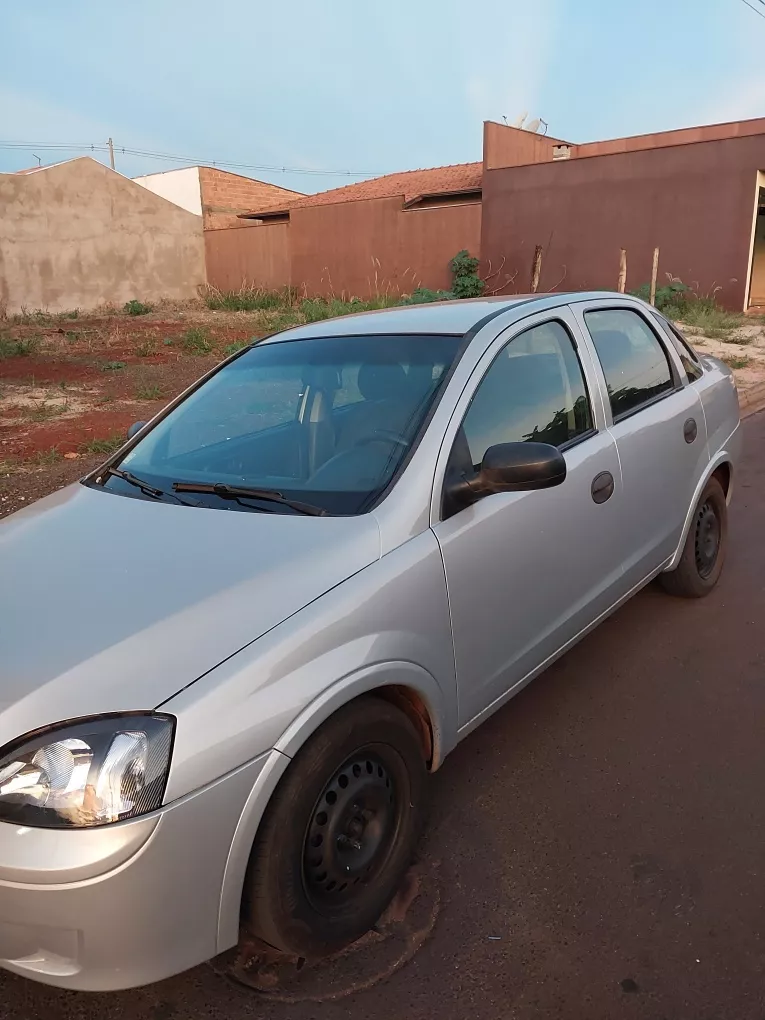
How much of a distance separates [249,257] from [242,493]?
26.4 m

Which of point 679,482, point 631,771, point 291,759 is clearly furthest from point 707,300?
point 291,759

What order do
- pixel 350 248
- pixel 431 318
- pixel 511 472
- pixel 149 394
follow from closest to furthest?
pixel 511 472
pixel 431 318
pixel 149 394
pixel 350 248

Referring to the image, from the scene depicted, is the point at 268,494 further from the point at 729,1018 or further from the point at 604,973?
the point at 729,1018

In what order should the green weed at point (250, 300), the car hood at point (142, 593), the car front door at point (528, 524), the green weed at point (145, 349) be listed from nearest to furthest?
1. the car hood at point (142, 593)
2. the car front door at point (528, 524)
3. the green weed at point (145, 349)
4. the green weed at point (250, 300)

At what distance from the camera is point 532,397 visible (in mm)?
3057

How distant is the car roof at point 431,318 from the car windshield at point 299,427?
6 centimetres

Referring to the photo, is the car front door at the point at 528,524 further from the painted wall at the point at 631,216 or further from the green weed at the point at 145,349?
the painted wall at the point at 631,216

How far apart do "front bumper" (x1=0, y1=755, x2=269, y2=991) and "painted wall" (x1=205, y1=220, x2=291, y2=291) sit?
2605 cm

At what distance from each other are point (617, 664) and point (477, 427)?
1652 millimetres

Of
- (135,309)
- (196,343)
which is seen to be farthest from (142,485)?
(135,309)

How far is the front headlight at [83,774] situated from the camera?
1.69 m

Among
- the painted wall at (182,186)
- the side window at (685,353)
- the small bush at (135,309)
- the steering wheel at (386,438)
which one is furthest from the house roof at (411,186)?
the steering wheel at (386,438)

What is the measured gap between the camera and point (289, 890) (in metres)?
1.99

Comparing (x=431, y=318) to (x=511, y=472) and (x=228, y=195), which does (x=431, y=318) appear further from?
(x=228, y=195)
